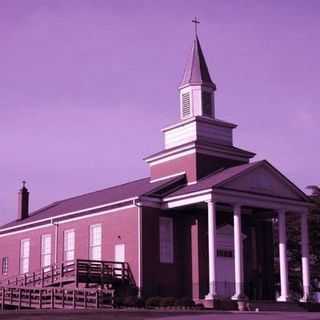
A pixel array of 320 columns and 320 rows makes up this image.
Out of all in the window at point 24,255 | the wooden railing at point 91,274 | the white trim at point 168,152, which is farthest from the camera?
the window at point 24,255

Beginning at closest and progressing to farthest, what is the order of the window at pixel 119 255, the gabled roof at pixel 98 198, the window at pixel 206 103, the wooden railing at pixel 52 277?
the window at pixel 119 255, the wooden railing at pixel 52 277, the gabled roof at pixel 98 198, the window at pixel 206 103

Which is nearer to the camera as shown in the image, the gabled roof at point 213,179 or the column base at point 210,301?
the column base at point 210,301

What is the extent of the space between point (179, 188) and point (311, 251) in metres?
19.9

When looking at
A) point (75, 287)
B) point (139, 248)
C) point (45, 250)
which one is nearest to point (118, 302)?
point (75, 287)

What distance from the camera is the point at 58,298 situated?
42.6 m

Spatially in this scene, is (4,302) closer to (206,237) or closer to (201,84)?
(206,237)

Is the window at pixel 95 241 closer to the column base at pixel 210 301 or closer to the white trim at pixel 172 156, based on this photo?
the white trim at pixel 172 156

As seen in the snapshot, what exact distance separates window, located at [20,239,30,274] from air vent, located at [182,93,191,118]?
16299mm

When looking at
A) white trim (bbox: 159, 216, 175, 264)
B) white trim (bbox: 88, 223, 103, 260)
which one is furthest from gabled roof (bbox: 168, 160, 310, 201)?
white trim (bbox: 88, 223, 103, 260)

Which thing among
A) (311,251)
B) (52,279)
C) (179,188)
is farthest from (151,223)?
(311,251)

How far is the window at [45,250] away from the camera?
5394 cm

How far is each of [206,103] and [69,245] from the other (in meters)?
13.7

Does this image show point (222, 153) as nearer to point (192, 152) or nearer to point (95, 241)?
point (192, 152)

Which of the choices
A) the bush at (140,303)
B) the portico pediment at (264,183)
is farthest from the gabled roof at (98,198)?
the bush at (140,303)
